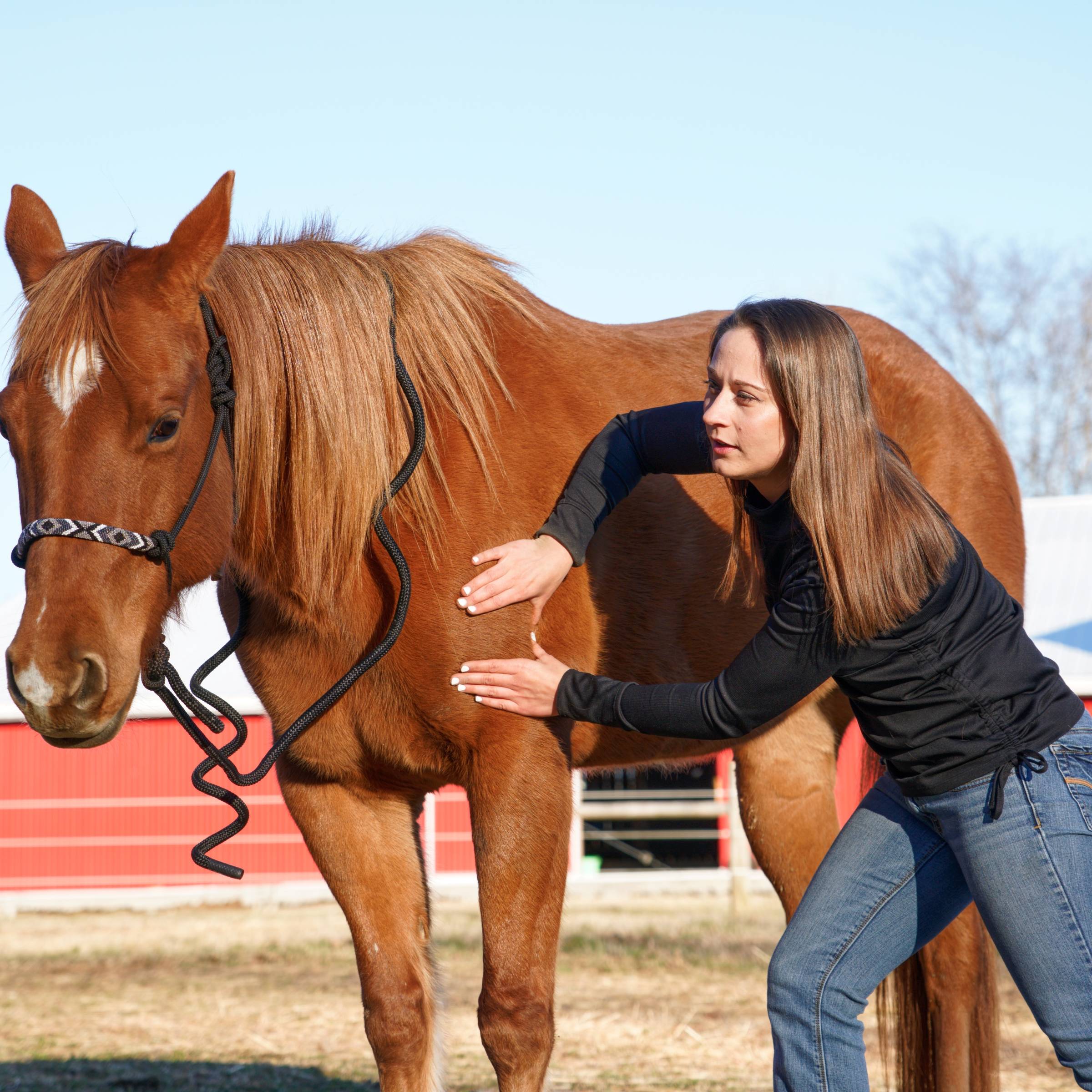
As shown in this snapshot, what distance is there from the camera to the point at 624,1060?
4965 mm

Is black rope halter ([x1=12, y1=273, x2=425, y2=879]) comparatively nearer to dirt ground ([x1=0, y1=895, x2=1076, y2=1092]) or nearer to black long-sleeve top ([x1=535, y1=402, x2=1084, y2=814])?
black long-sleeve top ([x1=535, y1=402, x2=1084, y2=814])

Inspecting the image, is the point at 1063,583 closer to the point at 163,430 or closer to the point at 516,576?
the point at 516,576

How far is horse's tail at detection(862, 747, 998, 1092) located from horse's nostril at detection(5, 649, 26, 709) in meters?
2.60

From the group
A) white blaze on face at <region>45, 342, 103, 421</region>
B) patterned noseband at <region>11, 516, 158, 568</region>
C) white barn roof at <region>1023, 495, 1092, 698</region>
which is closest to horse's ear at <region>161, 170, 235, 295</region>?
white blaze on face at <region>45, 342, 103, 421</region>

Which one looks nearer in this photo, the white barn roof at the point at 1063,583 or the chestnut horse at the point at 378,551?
the chestnut horse at the point at 378,551

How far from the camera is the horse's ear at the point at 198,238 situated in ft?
7.92

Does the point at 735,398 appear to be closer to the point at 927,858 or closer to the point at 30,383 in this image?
the point at 927,858

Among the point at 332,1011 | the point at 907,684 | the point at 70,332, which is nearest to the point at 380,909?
the point at 907,684

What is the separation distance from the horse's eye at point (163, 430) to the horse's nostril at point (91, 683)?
435 millimetres

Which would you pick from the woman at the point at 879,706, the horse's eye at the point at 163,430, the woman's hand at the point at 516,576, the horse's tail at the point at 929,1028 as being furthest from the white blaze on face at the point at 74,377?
the horse's tail at the point at 929,1028

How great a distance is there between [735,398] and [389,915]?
1.63 meters

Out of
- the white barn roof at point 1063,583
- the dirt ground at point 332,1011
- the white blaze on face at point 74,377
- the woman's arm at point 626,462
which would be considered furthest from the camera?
the white barn roof at point 1063,583

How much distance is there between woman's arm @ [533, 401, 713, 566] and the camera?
9.23 feet

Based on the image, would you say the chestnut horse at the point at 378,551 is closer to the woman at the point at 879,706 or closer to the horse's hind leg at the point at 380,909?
the horse's hind leg at the point at 380,909
